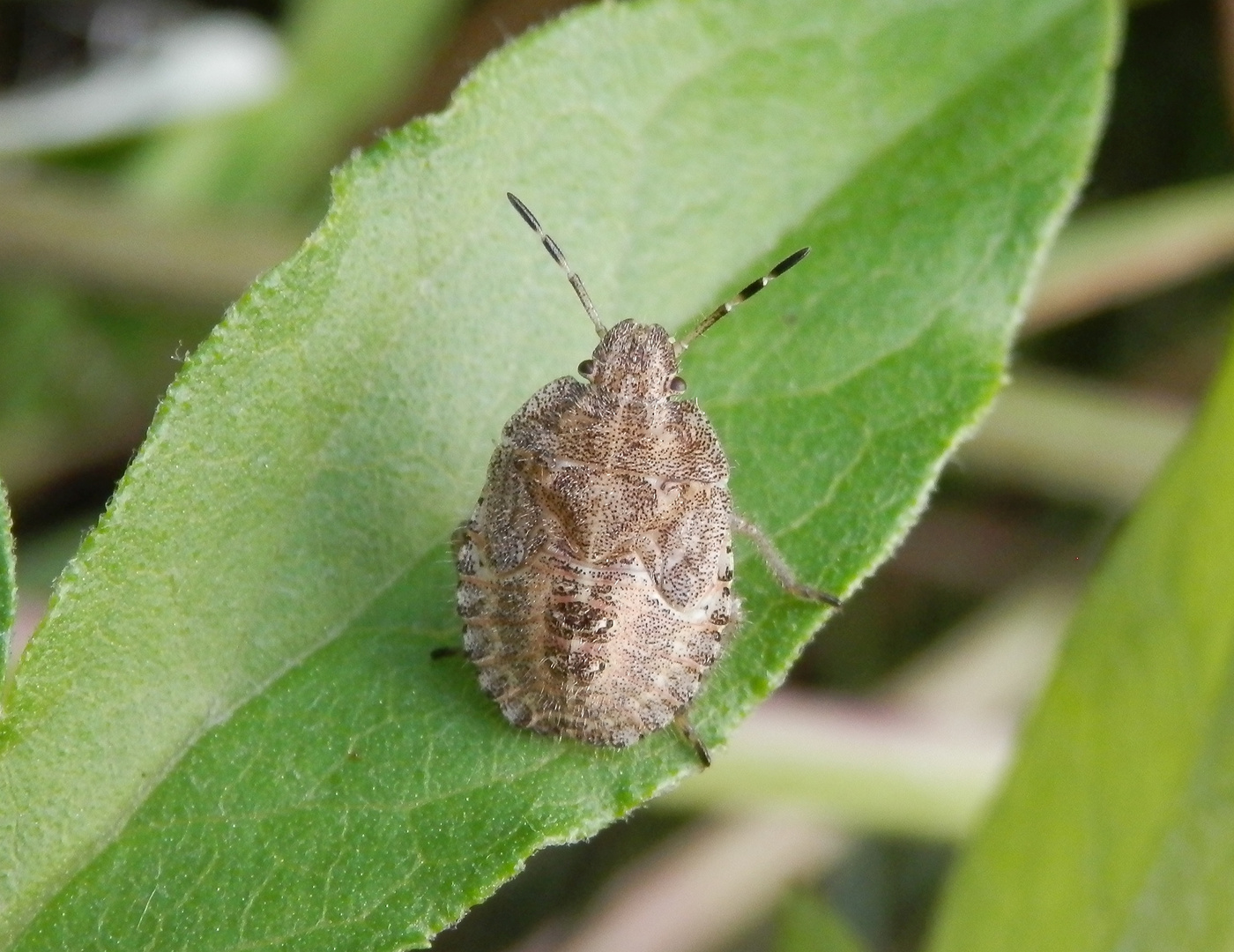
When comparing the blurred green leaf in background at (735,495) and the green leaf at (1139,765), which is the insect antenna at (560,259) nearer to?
the blurred green leaf in background at (735,495)

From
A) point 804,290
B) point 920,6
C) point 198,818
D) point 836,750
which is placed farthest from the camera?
point 836,750

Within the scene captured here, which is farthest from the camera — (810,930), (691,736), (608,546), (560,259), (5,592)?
(810,930)

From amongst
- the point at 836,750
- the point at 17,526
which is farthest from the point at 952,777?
the point at 17,526

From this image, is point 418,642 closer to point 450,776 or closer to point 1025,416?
point 450,776

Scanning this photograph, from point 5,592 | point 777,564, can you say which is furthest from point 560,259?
point 5,592

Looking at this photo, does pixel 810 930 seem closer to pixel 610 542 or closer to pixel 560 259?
pixel 610 542

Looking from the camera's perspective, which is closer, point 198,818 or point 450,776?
point 198,818
